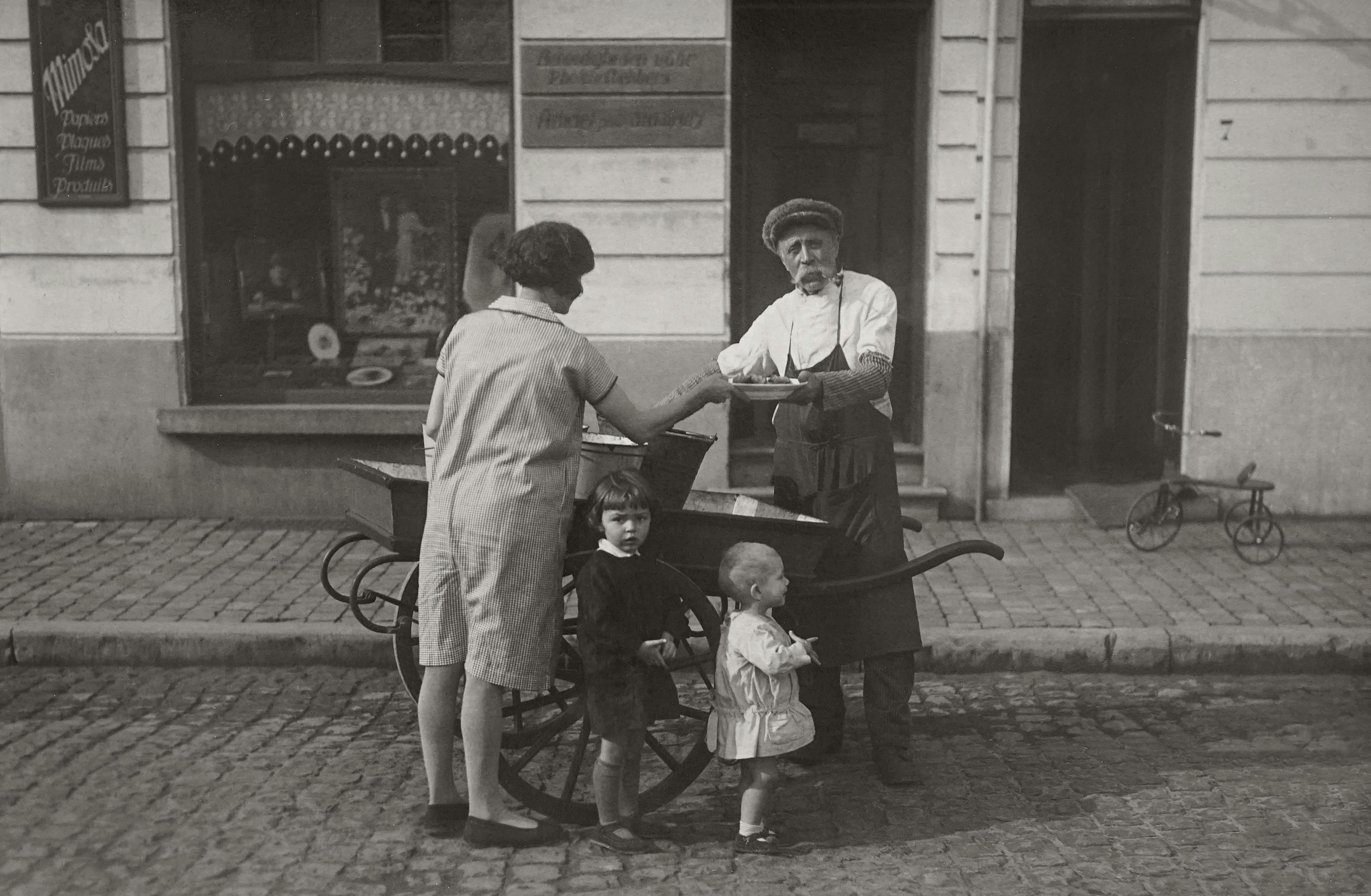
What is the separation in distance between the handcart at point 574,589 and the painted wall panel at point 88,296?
4923mm

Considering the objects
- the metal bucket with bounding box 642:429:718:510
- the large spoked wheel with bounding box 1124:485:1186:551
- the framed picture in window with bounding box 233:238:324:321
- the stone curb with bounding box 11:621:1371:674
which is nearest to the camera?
the metal bucket with bounding box 642:429:718:510

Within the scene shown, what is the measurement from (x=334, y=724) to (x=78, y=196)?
5062mm

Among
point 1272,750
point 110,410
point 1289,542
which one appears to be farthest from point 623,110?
point 1272,750

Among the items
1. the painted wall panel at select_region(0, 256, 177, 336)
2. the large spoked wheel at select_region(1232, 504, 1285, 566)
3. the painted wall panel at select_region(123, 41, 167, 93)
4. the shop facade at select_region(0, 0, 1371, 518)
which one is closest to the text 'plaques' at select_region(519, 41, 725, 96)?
the shop facade at select_region(0, 0, 1371, 518)

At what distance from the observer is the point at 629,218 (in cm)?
970

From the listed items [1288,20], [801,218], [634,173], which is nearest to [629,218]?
[634,173]

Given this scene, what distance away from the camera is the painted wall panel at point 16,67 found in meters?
9.61

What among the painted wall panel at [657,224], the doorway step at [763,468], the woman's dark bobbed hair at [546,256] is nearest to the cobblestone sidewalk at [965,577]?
the doorway step at [763,468]

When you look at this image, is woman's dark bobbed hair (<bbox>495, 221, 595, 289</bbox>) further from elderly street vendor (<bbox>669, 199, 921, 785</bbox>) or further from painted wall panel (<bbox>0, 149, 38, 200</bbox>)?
painted wall panel (<bbox>0, 149, 38, 200</bbox>)

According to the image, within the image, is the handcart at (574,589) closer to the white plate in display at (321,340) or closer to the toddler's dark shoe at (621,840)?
the toddler's dark shoe at (621,840)

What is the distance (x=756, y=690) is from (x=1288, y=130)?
653 cm

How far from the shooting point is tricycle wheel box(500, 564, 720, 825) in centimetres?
476

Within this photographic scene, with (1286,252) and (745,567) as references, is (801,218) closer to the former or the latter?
(745,567)

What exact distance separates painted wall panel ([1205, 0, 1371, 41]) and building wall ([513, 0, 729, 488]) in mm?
2913
